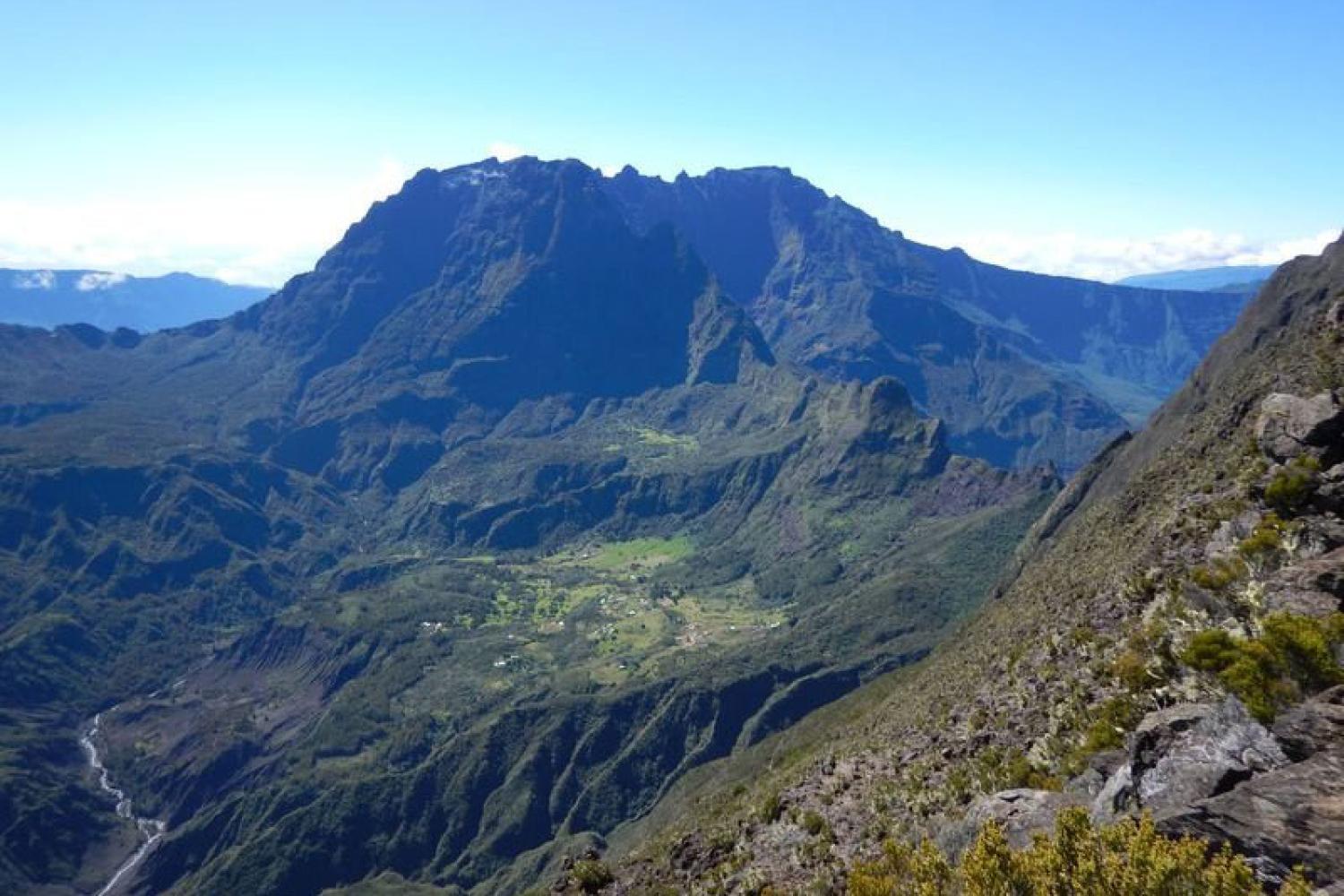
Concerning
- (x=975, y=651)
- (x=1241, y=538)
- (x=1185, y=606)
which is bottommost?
(x=975, y=651)

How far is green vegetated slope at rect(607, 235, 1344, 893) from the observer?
31.7 meters

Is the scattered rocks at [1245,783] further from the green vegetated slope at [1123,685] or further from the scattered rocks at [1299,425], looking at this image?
the scattered rocks at [1299,425]

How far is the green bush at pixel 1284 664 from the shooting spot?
32125mm

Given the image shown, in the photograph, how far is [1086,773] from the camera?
36.2 meters

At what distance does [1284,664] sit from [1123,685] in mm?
10776

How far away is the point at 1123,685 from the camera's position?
142ft

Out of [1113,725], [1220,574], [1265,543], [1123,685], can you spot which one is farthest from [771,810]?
[1265,543]

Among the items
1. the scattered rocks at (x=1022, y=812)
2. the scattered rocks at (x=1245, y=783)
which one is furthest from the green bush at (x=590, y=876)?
the scattered rocks at (x=1245, y=783)

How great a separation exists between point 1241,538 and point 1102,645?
9784mm

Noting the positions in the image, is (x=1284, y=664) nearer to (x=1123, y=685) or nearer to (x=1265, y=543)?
(x=1123, y=685)

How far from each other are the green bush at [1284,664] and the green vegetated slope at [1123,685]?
70 mm

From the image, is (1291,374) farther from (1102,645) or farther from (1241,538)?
(1102,645)

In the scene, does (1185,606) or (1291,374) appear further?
(1291,374)

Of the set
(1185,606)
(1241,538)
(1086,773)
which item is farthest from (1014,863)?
(1241,538)
